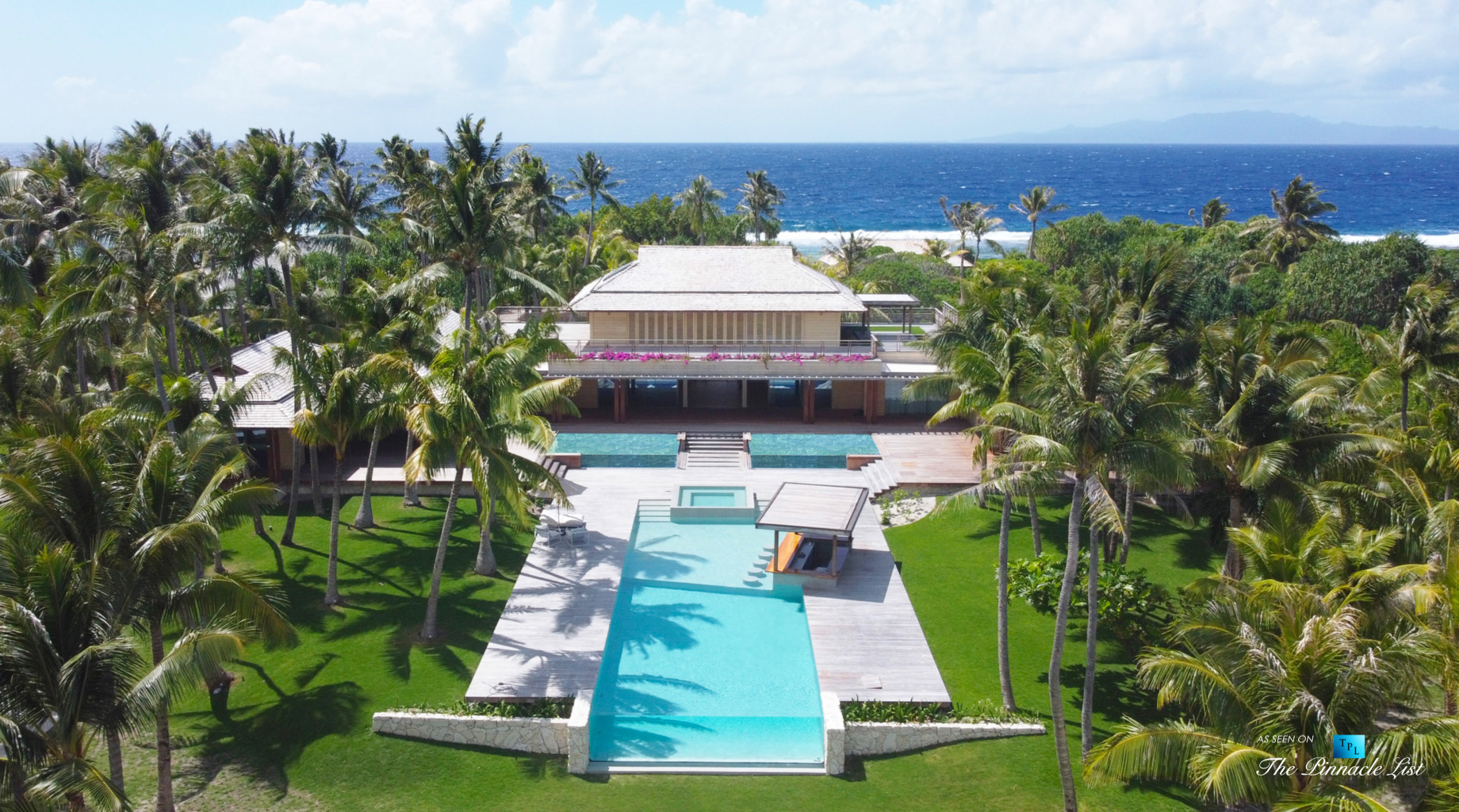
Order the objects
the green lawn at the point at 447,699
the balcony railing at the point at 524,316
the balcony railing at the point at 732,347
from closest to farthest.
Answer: the green lawn at the point at 447,699
the balcony railing at the point at 732,347
the balcony railing at the point at 524,316

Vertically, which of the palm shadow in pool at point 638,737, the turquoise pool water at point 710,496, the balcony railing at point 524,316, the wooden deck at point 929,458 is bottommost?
the palm shadow in pool at point 638,737

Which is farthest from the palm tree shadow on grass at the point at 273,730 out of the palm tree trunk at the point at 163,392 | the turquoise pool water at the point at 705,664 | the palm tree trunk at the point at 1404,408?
the palm tree trunk at the point at 1404,408

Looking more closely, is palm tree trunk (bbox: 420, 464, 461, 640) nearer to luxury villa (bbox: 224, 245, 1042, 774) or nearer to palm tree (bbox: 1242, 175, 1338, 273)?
luxury villa (bbox: 224, 245, 1042, 774)

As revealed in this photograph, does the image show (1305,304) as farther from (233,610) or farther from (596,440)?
(233,610)

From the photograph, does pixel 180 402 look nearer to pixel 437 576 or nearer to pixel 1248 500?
pixel 437 576

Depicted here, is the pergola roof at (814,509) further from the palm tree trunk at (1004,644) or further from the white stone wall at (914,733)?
the white stone wall at (914,733)

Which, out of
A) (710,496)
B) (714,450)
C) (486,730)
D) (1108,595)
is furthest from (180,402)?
(1108,595)
